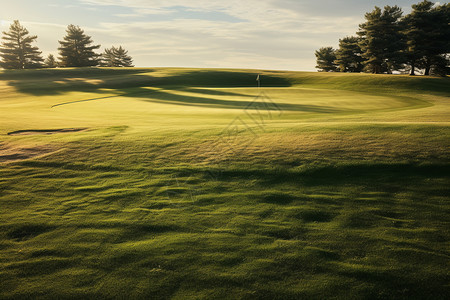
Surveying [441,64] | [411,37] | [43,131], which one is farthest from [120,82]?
[441,64]

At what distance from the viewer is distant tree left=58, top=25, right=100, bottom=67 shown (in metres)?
93.0

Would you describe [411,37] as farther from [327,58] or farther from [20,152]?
[20,152]

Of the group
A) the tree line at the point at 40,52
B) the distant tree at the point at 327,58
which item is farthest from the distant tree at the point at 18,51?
the distant tree at the point at 327,58

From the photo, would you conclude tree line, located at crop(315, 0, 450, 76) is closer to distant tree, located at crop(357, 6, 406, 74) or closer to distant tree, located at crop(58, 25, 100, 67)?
distant tree, located at crop(357, 6, 406, 74)

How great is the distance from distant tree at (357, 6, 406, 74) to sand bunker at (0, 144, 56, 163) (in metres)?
68.6

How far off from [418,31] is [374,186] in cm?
6831

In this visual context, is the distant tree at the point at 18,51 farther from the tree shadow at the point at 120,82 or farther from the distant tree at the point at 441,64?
the distant tree at the point at 441,64

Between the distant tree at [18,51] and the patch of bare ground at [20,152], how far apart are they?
94.4 metres

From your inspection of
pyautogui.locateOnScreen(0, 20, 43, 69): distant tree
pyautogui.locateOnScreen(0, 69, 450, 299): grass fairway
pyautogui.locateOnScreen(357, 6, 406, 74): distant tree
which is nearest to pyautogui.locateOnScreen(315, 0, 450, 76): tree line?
pyautogui.locateOnScreen(357, 6, 406, 74): distant tree

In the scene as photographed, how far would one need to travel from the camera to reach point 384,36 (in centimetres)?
6531

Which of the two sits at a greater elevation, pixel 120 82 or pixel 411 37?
pixel 411 37

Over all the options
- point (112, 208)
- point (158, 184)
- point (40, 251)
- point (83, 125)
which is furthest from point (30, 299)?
point (83, 125)

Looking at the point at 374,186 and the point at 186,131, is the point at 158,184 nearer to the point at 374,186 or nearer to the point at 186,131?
the point at 186,131

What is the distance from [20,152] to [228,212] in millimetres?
9289
